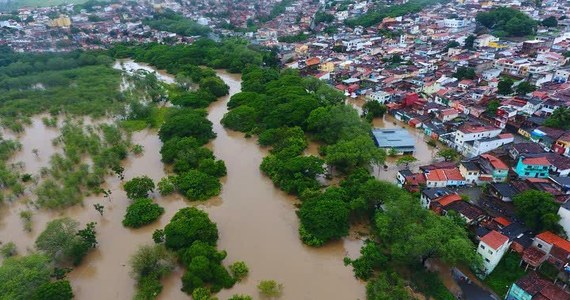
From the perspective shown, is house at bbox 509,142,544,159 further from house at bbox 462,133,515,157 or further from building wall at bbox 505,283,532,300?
building wall at bbox 505,283,532,300

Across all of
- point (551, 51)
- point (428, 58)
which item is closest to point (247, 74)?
point (428, 58)

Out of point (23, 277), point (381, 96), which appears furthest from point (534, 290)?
point (381, 96)

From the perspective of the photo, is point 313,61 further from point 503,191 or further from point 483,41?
point 503,191

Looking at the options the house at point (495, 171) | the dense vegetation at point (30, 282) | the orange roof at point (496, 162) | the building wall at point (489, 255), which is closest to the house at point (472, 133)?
the orange roof at point (496, 162)

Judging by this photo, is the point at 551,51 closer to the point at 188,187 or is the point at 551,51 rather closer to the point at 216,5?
the point at 188,187

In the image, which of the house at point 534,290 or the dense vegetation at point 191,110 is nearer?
the house at point 534,290

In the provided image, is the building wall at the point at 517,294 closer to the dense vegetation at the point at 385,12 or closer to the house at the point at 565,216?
the house at the point at 565,216

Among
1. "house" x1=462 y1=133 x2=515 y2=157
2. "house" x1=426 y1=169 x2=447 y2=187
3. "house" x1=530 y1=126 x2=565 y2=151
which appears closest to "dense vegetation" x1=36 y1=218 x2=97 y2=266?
"house" x1=426 y1=169 x2=447 y2=187
